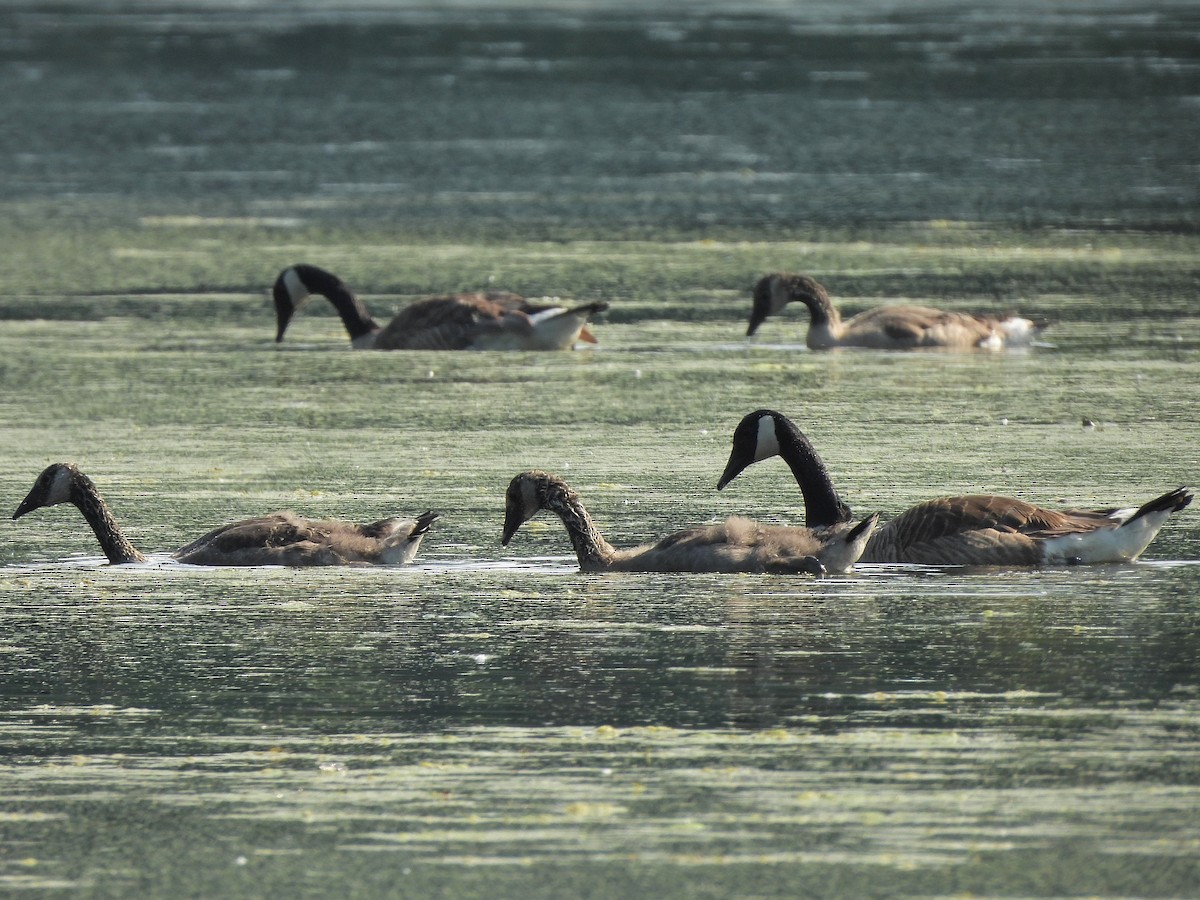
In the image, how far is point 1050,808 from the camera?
241 inches

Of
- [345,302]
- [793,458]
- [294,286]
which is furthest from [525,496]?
[294,286]

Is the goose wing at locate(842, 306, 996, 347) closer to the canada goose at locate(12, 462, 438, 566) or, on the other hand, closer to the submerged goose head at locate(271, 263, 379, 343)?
the submerged goose head at locate(271, 263, 379, 343)

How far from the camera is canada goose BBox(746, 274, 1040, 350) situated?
51.2 ft

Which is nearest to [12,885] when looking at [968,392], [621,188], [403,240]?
[968,392]

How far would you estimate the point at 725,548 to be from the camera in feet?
30.3

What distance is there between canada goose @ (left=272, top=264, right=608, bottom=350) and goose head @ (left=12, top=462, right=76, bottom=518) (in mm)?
6021

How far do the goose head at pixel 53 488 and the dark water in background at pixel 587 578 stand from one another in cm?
18

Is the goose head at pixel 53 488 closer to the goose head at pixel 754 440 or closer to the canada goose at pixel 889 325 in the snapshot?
the goose head at pixel 754 440

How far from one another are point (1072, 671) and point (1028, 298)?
9921 mm

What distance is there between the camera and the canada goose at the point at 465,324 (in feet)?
52.6

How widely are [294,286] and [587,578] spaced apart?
7837 mm

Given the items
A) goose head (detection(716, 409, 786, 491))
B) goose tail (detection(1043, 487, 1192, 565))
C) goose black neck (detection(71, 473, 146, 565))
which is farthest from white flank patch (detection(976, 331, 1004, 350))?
goose black neck (detection(71, 473, 146, 565))

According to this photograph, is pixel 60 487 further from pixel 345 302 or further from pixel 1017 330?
pixel 1017 330

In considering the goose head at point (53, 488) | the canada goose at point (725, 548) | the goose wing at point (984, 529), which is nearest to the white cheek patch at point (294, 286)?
the goose head at point (53, 488)
